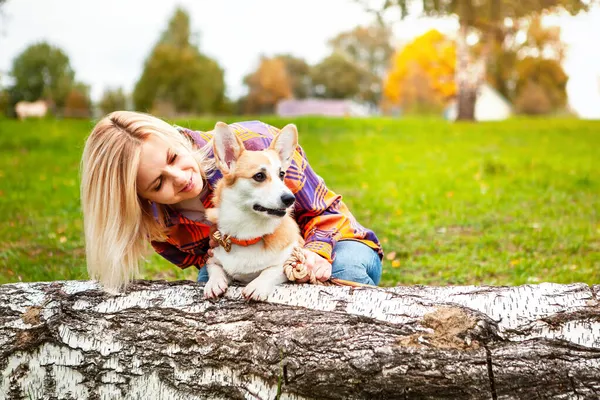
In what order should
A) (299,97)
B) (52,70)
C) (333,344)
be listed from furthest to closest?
(299,97) < (52,70) < (333,344)

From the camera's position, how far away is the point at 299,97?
59562 mm

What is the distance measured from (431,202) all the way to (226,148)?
5044 mm

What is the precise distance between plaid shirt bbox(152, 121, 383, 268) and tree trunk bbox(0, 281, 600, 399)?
0.46 meters

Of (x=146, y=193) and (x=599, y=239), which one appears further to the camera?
(x=599, y=239)

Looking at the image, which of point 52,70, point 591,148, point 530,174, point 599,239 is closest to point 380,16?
point 591,148

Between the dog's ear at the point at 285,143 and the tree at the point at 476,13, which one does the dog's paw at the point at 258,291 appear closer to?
the dog's ear at the point at 285,143

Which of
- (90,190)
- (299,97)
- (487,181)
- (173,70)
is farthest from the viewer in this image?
(299,97)

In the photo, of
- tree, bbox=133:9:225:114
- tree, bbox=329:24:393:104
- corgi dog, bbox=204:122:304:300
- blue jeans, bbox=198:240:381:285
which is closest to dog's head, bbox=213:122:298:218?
corgi dog, bbox=204:122:304:300

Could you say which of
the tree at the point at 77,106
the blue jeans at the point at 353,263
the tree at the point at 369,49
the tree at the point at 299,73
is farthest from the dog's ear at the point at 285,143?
the tree at the point at 369,49

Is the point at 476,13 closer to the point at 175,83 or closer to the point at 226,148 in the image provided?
the point at 226,148

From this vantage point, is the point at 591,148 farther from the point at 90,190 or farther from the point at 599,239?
the point at 90,190

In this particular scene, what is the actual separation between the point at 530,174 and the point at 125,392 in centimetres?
780

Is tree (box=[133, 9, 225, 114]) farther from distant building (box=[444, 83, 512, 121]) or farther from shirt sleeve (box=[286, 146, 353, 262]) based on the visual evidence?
shirt sleeve (box=[286, 146, 353, 262])

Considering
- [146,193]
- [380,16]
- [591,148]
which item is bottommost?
[146,193]
